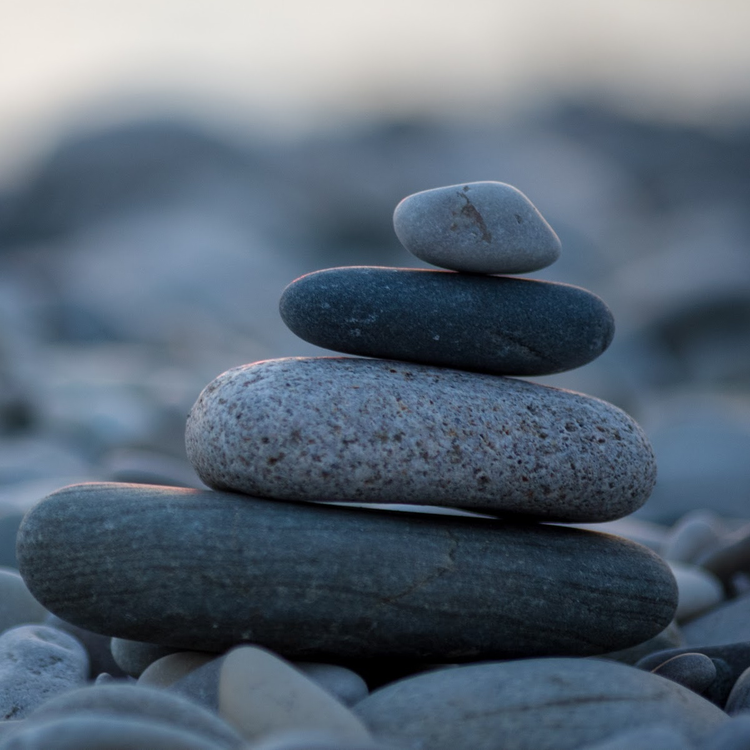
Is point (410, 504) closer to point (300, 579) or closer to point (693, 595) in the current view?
point (300, 579)

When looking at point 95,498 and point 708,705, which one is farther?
point 95,498

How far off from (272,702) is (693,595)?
257 cm

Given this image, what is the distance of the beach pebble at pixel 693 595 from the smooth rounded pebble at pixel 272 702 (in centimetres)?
235

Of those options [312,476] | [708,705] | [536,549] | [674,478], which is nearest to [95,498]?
[312,476]

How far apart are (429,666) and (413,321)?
1.19 meters

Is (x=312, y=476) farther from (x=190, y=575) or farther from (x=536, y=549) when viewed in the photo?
(x=536, y=549)

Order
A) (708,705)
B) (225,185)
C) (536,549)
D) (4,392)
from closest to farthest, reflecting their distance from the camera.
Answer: (708,705) → (536,549) → (4,392) → (225,185)

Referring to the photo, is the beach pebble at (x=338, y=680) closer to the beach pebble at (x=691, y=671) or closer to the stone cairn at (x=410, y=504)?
the stone cairn at (x=410, y=504)

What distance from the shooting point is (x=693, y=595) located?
173 inches

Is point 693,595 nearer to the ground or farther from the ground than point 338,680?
nearer to the ground

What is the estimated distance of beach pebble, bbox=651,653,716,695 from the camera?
329cm

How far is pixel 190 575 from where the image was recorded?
2975 mm

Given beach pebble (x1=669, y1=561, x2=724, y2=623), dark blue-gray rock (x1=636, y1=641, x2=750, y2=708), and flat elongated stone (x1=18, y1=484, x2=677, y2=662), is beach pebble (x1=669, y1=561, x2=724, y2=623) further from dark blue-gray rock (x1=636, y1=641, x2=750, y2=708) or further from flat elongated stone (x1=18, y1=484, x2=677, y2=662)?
flat elongated stone (x1=18, y1=484, x2=677, y2=662)

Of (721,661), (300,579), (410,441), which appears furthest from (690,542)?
(300,579)
